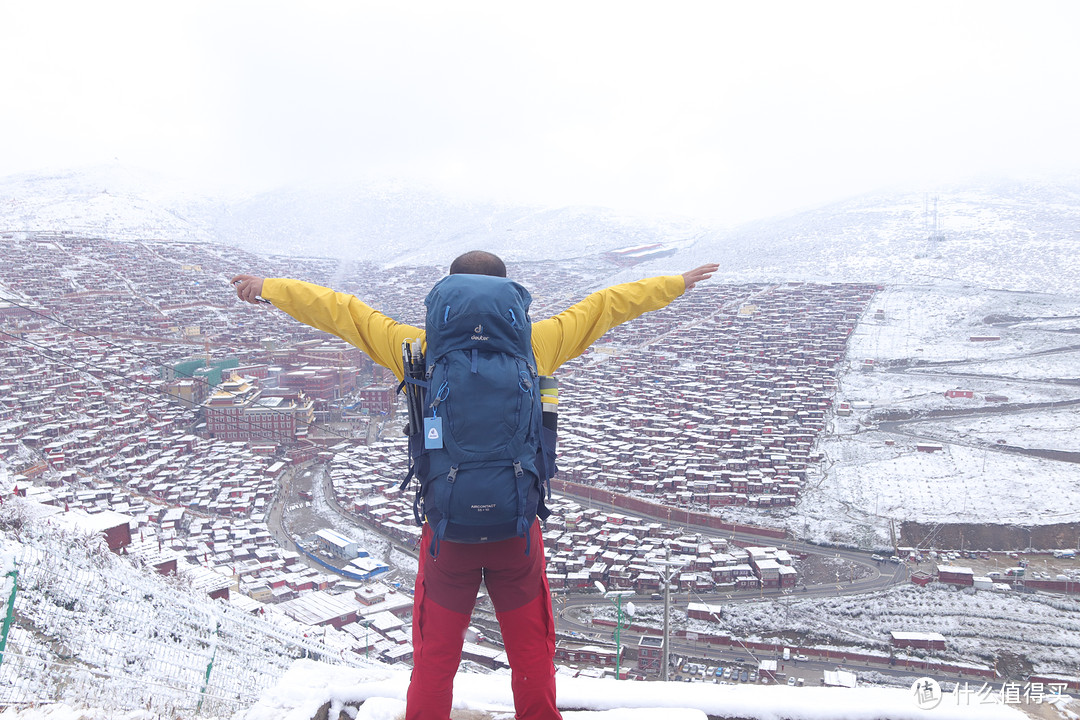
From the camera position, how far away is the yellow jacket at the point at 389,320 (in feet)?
3.96

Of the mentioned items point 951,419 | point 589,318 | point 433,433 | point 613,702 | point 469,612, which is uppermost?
point 589,318

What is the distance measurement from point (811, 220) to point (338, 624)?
46.5 meters

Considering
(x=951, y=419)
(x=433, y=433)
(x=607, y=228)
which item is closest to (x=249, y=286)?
(x=433, y=433)

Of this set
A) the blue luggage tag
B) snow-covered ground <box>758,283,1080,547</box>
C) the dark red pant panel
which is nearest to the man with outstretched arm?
the dark red pant panel

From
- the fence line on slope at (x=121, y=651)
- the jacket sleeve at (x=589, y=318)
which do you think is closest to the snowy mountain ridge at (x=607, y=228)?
the fence line on slope at (x=121, y=651)

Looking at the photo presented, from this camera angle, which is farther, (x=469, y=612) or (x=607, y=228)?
(x=607, y=228)

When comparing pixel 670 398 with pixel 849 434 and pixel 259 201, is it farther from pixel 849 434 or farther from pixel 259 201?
pixel 259 201

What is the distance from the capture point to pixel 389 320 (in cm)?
122

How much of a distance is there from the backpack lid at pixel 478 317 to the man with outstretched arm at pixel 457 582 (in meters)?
0.13

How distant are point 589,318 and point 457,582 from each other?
21.6 inches

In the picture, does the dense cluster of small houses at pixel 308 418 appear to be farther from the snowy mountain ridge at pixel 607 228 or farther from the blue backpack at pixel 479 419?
the blue backpack at pixel 479 419

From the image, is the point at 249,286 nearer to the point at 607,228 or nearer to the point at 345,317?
the point at 345,317

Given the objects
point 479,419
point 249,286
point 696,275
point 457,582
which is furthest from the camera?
point 696,275

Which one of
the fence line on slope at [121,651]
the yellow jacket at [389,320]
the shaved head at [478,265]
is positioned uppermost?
the shaved head at [478,265]
